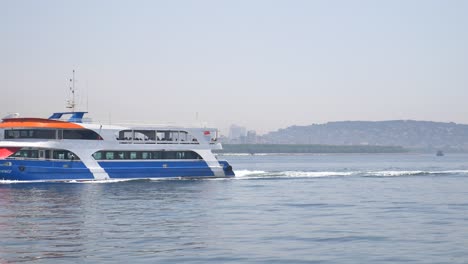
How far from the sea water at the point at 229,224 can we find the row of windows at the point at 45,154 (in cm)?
219

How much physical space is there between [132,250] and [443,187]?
126 ft

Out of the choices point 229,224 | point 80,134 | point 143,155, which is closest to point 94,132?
point 80,134

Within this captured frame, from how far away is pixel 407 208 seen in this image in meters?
40.0

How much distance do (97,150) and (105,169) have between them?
63.0 inches

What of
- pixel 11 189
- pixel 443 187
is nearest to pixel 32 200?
pixel 11 189

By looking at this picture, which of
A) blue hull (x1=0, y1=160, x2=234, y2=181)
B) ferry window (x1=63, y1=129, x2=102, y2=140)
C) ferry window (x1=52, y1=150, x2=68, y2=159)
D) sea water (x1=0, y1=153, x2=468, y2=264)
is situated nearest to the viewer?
sea water (x1=0, y1=153, x2=468, y2=264)

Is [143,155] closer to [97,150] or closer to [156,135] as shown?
[156,135]

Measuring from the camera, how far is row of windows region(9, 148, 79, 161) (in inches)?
2201

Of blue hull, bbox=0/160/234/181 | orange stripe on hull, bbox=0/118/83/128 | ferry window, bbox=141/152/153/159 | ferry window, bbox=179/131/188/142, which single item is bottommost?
blue hull, bbox=0/160/234/181

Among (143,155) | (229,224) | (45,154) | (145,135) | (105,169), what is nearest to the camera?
(229,224)

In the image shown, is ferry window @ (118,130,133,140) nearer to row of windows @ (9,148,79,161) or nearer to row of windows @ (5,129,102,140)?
row of windows @ (5,129,102,140)

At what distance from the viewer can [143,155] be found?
202ft

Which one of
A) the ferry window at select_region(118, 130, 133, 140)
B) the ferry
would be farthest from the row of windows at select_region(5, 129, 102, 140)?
the ferry window at select_region(118, 130, 133, 140)

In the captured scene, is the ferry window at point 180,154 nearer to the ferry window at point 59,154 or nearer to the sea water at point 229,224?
the sea water at point 229,224
